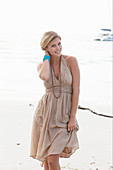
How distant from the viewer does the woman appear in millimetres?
2205

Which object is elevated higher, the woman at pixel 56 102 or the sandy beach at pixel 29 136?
the woman at pixel 56 102

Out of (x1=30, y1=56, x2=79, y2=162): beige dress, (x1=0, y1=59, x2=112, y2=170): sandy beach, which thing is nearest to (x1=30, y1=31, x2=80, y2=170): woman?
(x1=30, y1=56, x2=79, y2=162): beige dress

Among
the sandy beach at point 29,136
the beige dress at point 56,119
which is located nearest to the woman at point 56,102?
the beige dress at point 56,119

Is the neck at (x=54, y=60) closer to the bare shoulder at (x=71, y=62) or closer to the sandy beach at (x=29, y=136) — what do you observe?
the bare shoulder at (x=71, y=62)

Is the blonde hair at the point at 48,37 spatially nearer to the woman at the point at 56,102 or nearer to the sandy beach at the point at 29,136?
the woman at the point at 56,102

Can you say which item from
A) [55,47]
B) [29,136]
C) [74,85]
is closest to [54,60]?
[55,47]

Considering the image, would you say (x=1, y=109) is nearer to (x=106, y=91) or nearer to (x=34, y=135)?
(x=34, y=135)

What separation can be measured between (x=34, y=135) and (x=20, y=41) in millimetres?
18419

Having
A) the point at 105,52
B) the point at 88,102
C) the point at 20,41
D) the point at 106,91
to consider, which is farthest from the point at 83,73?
the point at 20,41

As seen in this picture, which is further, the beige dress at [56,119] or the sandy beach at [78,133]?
the sandy beach at [78,133]

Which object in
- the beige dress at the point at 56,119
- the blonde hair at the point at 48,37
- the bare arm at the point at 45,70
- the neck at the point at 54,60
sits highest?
the blonde hair at the point at 48,37

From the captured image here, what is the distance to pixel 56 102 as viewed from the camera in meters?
2.23

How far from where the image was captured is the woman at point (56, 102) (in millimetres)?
2205

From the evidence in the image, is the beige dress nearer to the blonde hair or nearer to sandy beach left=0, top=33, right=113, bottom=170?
the blonde hair
